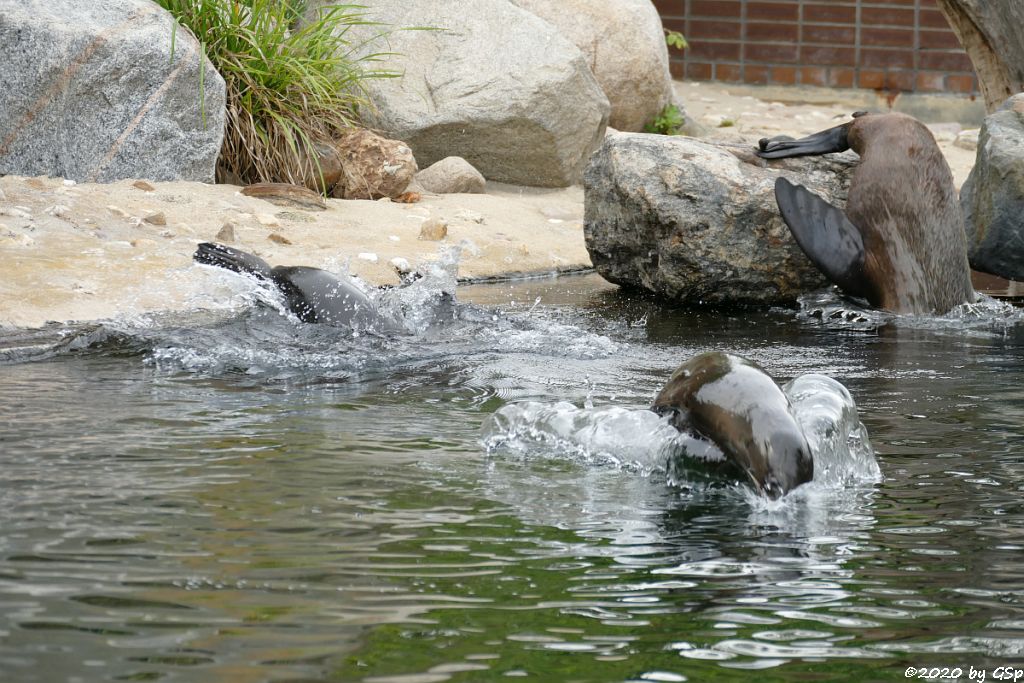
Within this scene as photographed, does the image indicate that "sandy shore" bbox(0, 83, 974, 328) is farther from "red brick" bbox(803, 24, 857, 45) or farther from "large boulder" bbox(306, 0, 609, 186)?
"red brick" bbox(803, 24, 857, 45)

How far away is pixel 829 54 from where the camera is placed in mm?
14750

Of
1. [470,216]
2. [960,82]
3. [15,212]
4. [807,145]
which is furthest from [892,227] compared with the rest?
[960,82]

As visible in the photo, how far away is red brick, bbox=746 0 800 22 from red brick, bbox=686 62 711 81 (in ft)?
2.26

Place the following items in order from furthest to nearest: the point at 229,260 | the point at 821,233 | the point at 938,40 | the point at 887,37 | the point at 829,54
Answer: the point at 829,54, the point at 887,37, the point at 938,40, the point at 821,233, the point at 229,260

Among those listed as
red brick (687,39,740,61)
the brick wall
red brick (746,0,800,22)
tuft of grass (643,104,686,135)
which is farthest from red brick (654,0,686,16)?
tuft of grass (643,104,686,135)

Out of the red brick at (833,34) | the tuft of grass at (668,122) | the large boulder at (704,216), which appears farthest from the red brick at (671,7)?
the large boulder at (704,216)

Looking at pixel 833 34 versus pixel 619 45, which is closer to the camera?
pixel 619 45

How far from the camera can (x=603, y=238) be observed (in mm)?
7086

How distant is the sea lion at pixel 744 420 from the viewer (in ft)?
10.1

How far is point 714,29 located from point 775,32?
644 millimetres

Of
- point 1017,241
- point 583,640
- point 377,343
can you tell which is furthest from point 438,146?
point 583,640

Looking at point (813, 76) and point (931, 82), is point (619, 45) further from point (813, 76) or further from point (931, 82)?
point (931, 82)

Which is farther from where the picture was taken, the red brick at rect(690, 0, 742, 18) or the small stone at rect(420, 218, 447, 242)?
the red brick at rect(690, 0, 742, 18)

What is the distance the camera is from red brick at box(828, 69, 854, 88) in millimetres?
14750
